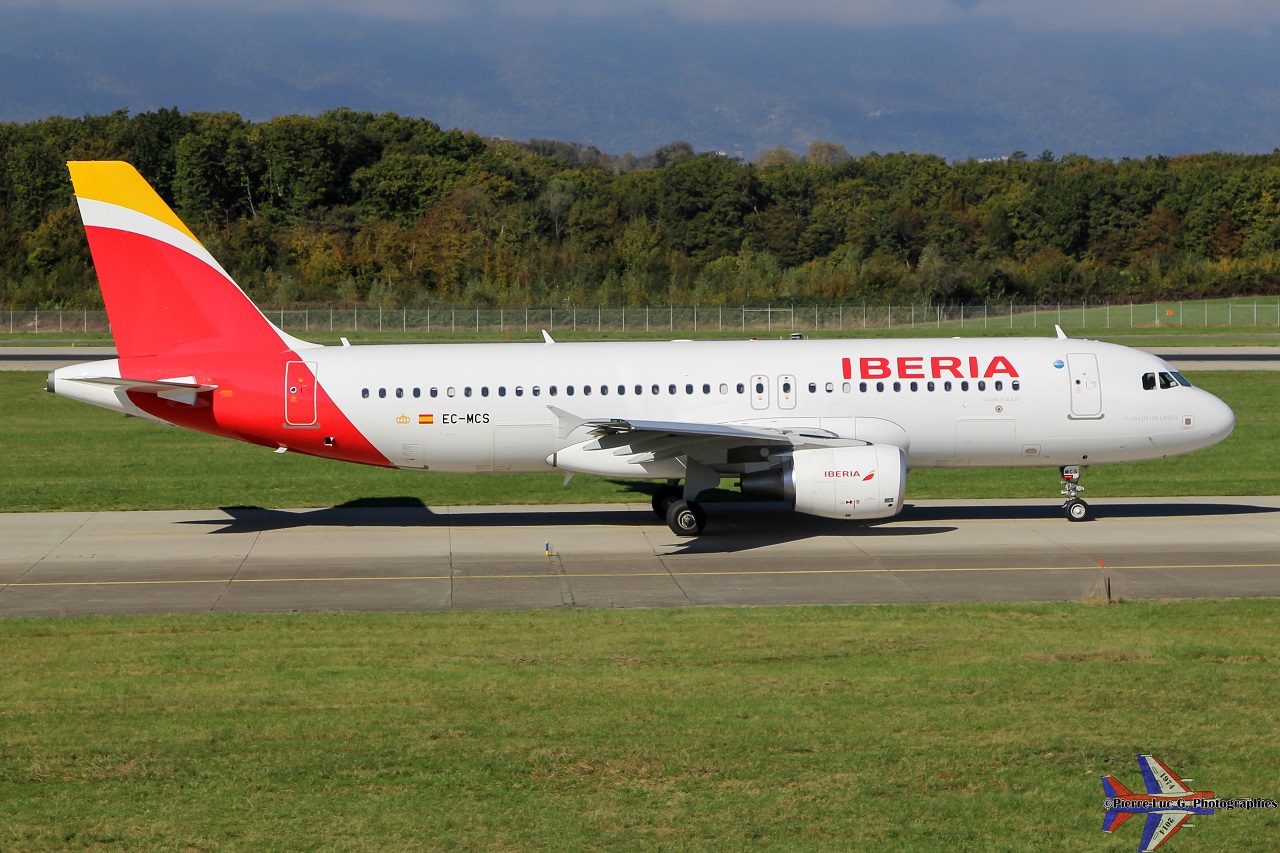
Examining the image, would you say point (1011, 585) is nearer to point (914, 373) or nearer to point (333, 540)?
point (914, 373)

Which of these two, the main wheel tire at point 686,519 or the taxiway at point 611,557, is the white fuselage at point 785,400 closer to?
the main wheel tire at point 686,519

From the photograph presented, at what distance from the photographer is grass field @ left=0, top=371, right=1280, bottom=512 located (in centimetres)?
3009

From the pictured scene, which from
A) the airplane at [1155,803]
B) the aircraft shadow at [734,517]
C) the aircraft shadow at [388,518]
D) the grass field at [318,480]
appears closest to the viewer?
the airplane at [1155,803]

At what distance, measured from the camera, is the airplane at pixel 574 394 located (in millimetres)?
25469

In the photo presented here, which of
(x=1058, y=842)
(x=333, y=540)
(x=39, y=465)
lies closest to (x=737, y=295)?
(x=39, y=465)

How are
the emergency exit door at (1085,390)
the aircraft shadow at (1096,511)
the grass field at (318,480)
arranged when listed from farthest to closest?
1. the grass field at (318,480)
2. the aircraft shadow at (1096,511)
3. the emergency exit door at (1085,390)

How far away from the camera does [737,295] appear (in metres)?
99.4

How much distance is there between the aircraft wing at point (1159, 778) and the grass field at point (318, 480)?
59.5ft

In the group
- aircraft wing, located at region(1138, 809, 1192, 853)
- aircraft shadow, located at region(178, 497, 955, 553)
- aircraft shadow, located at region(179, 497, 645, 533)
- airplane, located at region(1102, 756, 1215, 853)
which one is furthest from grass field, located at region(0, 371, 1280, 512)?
aircraft wing, located at region(1138, 809, 1192, 853)

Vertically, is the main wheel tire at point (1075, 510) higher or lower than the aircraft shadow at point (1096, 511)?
higher

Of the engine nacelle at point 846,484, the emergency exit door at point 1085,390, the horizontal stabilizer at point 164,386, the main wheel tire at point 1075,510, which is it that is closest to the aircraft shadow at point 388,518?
the horizontal stabilizer at point 164,386

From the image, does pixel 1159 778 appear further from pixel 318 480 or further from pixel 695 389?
pixel 318 480

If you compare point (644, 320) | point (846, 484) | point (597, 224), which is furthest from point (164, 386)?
point (597, 224)

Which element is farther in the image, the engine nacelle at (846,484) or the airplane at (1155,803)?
the engine nacelle at (846,484)
